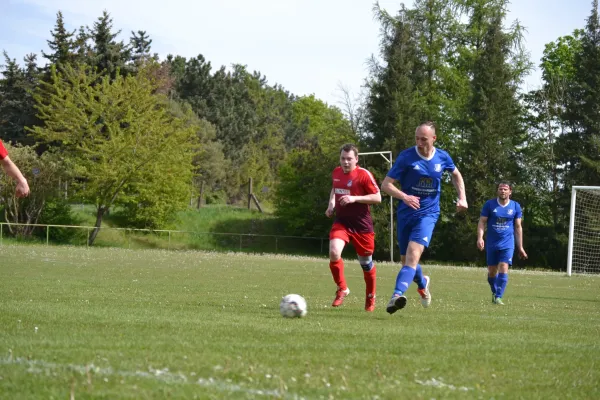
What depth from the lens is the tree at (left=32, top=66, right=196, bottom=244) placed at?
161 feet

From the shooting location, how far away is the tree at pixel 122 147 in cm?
4906

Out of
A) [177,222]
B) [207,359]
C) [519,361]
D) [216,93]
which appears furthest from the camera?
[216,93]

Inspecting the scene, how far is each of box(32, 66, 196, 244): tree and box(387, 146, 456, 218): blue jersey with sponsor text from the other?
39.2m

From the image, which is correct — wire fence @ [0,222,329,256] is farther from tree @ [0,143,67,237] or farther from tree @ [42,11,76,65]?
tree @ [42,11,76,65]

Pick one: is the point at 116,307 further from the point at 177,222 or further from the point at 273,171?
the point at 273,171

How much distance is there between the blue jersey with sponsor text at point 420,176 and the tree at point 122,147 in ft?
129

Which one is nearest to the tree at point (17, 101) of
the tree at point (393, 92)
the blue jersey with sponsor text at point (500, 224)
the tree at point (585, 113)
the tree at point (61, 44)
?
the tree at point (61, 44)

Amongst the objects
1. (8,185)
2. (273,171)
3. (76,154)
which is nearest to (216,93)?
(273,171)

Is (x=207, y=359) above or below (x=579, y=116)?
below

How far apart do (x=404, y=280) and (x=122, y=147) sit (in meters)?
41.2

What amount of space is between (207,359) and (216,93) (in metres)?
75.0

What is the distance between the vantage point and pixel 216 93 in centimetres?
7950

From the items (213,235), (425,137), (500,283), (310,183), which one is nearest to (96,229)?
(213,235)

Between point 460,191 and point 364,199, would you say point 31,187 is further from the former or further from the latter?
point 460,191
